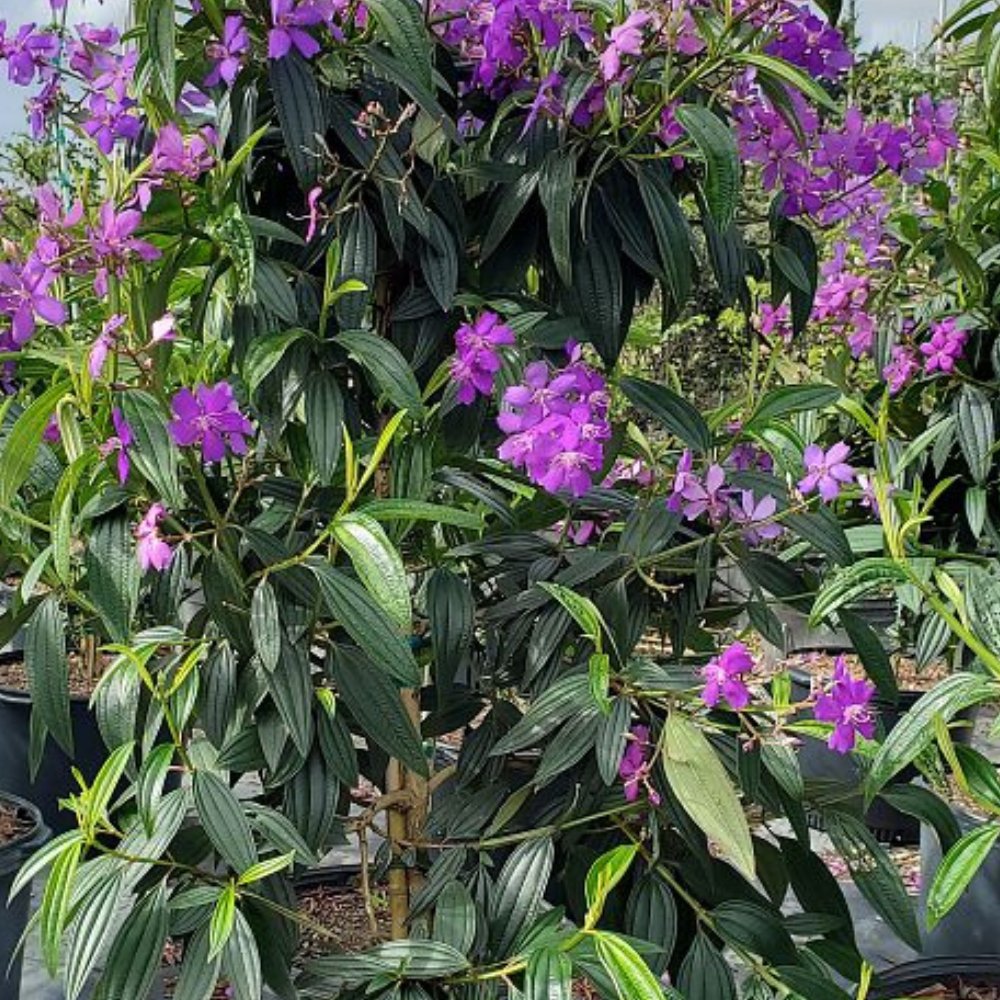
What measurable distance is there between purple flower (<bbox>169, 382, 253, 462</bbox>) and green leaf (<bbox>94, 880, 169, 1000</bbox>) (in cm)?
33

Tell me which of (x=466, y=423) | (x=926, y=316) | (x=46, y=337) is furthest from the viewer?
(x=926, y=316)

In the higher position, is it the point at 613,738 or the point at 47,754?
the point at 613,738

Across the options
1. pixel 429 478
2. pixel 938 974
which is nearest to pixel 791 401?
pixel 429 478

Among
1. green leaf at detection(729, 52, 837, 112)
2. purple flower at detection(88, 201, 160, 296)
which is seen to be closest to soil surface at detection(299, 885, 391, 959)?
purple flower at detection(88, 201, 160, 296)

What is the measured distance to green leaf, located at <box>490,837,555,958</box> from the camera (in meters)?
1.09

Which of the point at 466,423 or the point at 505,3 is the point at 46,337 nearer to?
the point at 466,423

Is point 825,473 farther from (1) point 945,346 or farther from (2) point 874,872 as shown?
(1) point 945,346

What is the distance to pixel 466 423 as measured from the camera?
1.17 meters

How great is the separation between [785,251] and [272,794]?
0.66 meters

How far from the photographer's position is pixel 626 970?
0.89 meters

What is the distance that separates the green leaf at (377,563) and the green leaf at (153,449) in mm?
116

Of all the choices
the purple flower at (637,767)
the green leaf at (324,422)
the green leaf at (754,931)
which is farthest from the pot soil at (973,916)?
the green leaf at (324,422)

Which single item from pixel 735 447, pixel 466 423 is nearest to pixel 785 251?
pixel 735 447

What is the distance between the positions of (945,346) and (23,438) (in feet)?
Result: 5.11
